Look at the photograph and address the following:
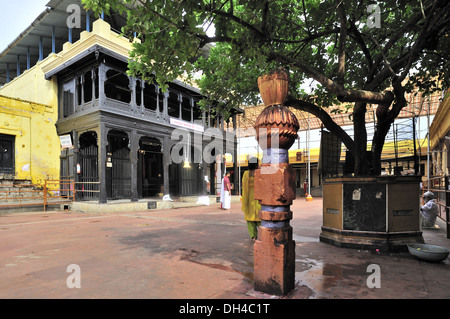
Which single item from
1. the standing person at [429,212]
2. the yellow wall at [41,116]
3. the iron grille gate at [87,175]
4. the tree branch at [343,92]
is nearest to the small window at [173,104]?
the yellow wall at [41,116]

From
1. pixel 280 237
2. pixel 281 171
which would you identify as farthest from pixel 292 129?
pixel 280 237

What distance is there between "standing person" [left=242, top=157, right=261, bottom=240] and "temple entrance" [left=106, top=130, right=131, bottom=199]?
10667 millimetres

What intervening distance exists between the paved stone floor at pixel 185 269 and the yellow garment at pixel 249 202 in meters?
0.65

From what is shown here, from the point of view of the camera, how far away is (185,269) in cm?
396

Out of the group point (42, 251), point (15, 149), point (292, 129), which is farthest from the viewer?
point (15, 149)

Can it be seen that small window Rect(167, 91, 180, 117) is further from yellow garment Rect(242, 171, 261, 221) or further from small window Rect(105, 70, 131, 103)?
yellow garment Rect(242, 171, 261, 221)

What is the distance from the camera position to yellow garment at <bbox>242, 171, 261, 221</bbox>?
554 cm

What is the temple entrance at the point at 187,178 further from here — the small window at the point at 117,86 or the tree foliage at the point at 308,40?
the tree foliage at the point at 308,40

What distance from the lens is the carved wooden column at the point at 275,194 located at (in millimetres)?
2924

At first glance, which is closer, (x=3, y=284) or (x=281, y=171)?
(x=281, y=171)

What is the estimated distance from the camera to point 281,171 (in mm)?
2951

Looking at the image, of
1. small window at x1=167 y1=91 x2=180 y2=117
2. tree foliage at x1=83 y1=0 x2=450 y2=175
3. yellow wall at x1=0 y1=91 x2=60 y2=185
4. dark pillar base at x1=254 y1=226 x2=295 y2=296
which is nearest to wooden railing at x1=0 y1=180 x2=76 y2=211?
yellow wall at x1=0 y1=91 x2=60 y2=185
